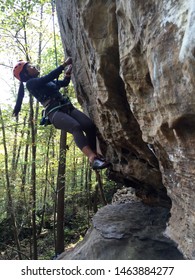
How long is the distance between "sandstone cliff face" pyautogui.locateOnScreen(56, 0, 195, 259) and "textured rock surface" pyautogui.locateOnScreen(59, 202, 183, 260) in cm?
31

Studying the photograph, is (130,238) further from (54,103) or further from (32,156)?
(32,156)

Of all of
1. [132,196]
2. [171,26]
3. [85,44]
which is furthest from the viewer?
[132,196]

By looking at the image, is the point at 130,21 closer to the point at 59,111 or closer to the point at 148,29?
the point at 148,29

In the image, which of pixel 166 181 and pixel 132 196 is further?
pixel 132 196

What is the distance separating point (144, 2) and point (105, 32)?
162 centimetres

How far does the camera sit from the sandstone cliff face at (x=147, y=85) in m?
3.19

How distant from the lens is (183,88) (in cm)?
318

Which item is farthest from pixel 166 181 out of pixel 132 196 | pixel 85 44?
pixel 132 196

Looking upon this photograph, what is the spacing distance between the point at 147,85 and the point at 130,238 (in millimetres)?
3166

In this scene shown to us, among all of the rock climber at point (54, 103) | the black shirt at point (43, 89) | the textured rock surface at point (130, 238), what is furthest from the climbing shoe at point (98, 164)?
the black shirt at point (43, 89)

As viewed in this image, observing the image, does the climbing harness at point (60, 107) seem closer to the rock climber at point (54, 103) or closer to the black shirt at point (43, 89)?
the rock climber at point (54, 103)

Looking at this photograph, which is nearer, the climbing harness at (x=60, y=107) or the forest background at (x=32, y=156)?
the climbing harness at (x=60, y=107)

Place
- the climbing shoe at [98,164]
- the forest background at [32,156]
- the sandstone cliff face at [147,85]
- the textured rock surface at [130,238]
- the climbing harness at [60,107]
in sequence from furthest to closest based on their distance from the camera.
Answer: the forest background at [32,156]
the climbing harness at [60,107]
the climbing shoe at [98,164]
the textured rock surface at [130,238]
the sandstone cliff face at [147,85]

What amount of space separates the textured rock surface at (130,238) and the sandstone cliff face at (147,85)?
0.31 m
